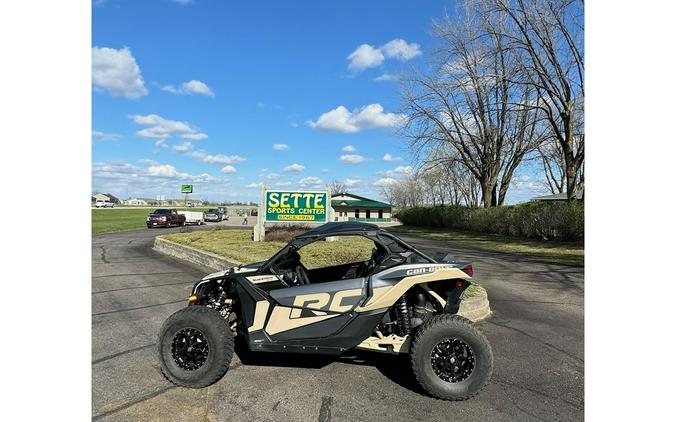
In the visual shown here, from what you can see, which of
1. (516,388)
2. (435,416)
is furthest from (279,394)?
(516,388)

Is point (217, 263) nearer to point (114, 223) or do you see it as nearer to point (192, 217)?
point (114, 223)

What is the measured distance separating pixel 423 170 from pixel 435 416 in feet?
87.0

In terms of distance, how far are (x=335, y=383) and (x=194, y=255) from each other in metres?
9.55

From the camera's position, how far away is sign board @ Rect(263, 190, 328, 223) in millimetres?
15383

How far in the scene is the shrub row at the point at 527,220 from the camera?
18333 millimetres

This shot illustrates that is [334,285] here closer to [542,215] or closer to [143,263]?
[143,263]

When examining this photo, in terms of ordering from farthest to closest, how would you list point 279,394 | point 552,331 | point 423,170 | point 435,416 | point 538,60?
point 423,170, point 538,60, point 552,331, point 279,394, point 435,416

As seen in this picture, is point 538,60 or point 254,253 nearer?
point 254,253

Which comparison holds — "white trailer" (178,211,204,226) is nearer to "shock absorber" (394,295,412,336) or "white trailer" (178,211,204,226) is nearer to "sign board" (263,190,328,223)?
"sign board" (263,190,328,223)

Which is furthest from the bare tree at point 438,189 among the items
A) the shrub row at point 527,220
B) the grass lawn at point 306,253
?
the grass lawn at point 306,253

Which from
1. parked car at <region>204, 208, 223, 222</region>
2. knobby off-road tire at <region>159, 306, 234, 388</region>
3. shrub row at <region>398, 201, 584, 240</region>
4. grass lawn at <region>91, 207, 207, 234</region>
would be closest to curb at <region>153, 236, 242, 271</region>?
knobby off-road tire at <region>159, 306, 234, 388</region>

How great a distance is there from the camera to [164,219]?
3409cm

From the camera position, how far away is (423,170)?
28.6 meters

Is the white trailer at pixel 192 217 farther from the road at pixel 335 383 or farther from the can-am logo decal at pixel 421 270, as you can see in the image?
the can-am logo decal at pixel 421 270
